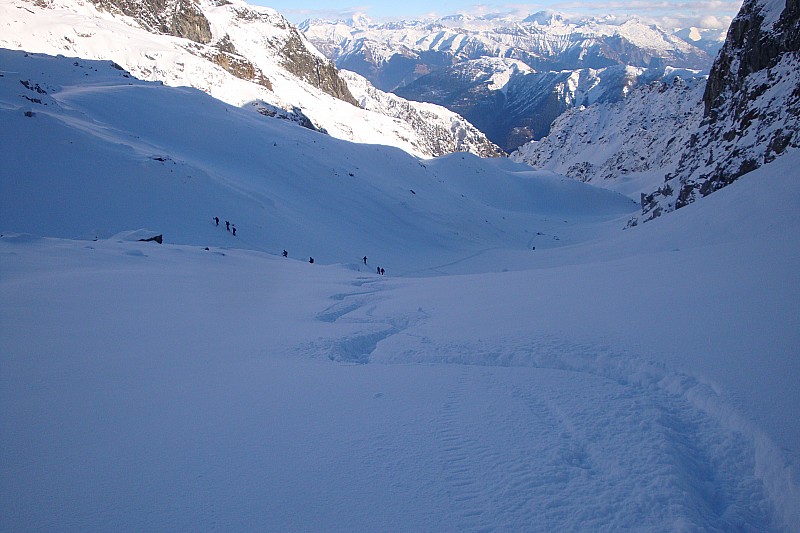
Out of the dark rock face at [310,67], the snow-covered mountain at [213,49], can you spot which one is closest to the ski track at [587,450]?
the snow-covered mountain at [213,49]

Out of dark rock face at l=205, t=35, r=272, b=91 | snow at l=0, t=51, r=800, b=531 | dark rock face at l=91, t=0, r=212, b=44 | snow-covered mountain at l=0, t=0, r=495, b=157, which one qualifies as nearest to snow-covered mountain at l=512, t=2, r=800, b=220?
snow at l=0, t=51, r=800, b=531

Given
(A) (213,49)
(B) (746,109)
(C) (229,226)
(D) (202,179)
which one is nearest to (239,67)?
(A) (213,49)

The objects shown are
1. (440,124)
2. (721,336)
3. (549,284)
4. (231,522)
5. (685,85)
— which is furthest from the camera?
(440,124)

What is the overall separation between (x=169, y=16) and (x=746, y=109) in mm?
88367

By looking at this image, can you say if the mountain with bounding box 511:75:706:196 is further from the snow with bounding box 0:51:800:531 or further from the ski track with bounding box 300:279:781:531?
the ski track with bounding box 300:279:781:531

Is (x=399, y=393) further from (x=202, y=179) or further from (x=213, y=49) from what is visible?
(x=213, y=49)

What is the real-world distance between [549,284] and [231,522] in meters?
7.11

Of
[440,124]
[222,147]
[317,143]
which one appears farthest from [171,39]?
[440,124]

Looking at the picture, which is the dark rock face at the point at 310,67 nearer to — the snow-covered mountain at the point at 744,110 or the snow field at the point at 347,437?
the snow-covered mountain at the point at 744,110

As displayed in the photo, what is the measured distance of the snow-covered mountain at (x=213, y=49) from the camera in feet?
163

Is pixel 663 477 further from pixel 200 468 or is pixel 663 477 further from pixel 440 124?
pixel 440 124

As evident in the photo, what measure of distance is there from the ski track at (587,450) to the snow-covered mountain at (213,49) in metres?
52.9

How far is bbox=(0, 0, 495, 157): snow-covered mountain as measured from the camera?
4981 centimetres

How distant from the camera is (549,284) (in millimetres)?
8469
